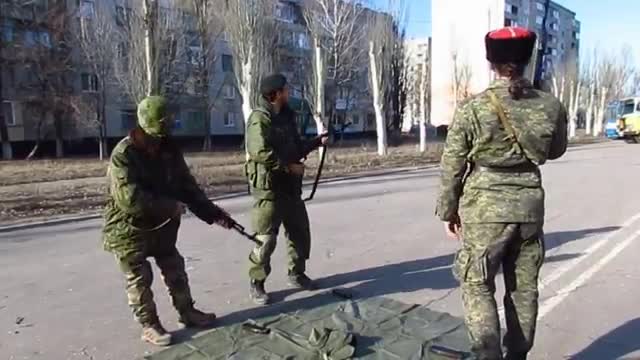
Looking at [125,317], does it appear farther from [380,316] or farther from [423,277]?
[423,277]

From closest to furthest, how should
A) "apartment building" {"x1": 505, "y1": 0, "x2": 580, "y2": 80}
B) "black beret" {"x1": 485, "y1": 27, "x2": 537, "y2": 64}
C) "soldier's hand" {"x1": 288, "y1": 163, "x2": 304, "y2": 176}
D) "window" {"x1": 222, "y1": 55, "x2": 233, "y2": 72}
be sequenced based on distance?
"black beret" {"x1": 485, "y1": 27, "x2": 537, "y2": 64}, "soldier's hand" {"x1": 288, "y1": 163, "x2": 304, "y2": 176}, "window" {"x1": 222, "y1": 55, "x2": 233, "y2": 72}, "apartment building" {"x1": 505, "y1": 0, "x2": 580, "y2": 80}

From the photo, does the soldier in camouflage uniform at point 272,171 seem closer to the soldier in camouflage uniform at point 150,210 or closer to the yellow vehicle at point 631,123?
the soldier in camouflage uniform at point 150,210

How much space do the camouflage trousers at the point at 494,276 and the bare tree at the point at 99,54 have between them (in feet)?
94.0

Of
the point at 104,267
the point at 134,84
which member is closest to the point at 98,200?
the point at 104,267

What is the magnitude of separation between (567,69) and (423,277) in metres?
53.7

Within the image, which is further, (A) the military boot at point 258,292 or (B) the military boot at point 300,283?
(B) the military boot at point 300,283

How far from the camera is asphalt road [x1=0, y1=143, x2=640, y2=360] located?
3910 mm

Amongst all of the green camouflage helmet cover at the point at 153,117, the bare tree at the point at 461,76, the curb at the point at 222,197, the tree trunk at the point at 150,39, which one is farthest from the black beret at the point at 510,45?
the bare tree at the point at 461,76

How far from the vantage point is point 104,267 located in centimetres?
598

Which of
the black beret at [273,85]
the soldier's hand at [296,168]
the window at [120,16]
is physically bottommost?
the soldier's hand at [296,168]

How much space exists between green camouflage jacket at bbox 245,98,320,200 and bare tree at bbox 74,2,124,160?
2652 centimetres

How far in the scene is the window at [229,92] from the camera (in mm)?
41156

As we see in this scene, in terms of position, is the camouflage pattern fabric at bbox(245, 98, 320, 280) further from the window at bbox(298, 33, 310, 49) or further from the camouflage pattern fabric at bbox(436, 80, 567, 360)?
the window at bbox(298, 33, 310, 49)

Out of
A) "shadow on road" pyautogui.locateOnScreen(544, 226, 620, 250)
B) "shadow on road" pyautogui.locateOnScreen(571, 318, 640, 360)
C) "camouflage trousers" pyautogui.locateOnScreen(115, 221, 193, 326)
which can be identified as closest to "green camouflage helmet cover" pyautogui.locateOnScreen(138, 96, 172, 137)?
"camouflage trousers" pyautogui.locateOnScreen(115, 221, 193, 326)
